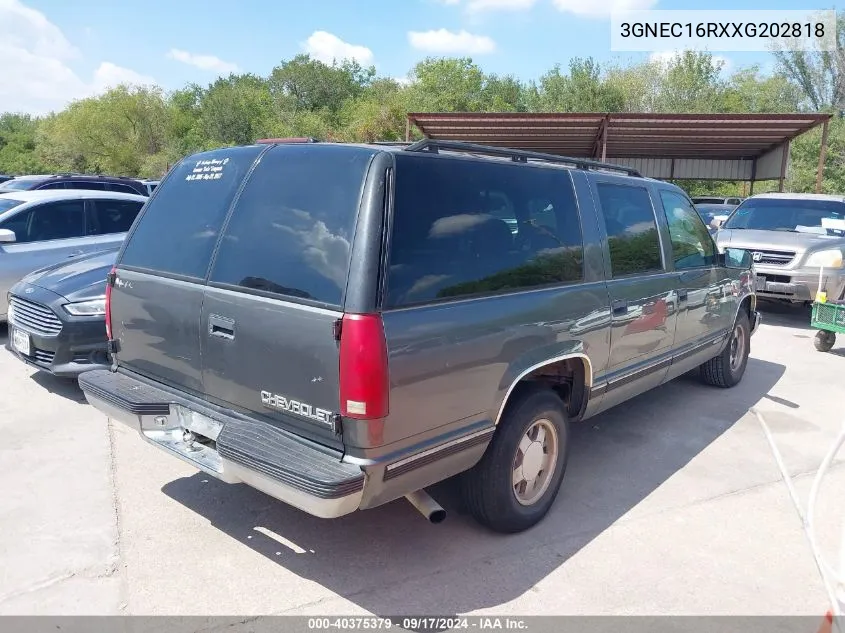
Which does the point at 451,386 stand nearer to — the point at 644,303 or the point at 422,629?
the point at 422,629

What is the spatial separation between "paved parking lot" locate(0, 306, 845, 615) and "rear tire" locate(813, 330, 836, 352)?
3704 mm

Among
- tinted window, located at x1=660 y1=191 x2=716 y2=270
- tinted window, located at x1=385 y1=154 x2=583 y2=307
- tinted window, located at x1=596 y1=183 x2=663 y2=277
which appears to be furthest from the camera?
tinted window, located at x1=660 y1=191 x2=716 y2=270

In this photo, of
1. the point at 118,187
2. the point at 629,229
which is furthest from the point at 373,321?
the point at 118,187

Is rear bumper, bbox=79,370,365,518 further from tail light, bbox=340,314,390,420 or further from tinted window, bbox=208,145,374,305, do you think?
tinted window, bbox=208,145,374,305

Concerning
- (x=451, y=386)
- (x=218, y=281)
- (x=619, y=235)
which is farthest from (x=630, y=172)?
(x=218, y=281)

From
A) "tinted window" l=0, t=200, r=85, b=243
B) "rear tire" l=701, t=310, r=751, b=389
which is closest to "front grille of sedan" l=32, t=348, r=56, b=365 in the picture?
"tinted window" l=0, t=200, r=85, b=243

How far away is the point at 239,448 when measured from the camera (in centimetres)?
280

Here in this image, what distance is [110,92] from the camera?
48219 millimetres

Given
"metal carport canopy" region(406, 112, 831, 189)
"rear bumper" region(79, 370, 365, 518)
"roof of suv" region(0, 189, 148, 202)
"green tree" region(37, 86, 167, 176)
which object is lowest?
"rear bumper" region(79, 370, 365, 518)

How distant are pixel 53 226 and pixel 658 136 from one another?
17.8m

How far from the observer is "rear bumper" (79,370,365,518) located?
8.43 feet

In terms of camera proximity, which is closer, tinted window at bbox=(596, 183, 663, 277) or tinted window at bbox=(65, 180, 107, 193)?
tinted window at bbox=(596, 183, 663, 277)

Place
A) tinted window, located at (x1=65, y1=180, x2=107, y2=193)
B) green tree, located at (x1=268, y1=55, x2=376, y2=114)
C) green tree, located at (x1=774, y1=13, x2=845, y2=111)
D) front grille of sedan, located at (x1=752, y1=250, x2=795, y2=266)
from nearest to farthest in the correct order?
front grille of sedan, located at (x1=752, y1=250, x2=795, y2=266) → tinted window, located at (x1=65, y1=180, x2=107, y2=193) → green tree, located at (x1=774, y1=13, x2=845, y2=111) → green tree, located at (x1=268, y1=55, x2=376, y2=114)

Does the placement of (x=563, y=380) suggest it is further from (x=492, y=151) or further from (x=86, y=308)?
(x=86, y=308)
